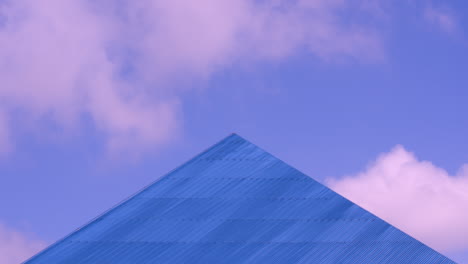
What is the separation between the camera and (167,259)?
58.9 feet

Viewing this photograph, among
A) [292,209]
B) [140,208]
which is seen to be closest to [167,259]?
[140,208]

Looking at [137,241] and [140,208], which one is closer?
[137,241]

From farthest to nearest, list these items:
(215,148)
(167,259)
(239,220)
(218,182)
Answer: (215,148), (218,182), (239,220), (167,259)

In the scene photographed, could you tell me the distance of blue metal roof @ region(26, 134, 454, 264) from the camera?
59.0 feet

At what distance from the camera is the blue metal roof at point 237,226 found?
18.0 metres

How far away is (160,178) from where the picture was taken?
826 inches

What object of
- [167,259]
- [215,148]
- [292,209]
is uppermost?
[215,148]

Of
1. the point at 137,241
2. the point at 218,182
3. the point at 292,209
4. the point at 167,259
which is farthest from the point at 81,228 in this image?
the point at 292,209

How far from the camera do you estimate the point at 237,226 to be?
18906 mm

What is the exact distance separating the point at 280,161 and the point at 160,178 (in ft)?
14.2

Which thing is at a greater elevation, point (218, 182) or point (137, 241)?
point (218, 182)

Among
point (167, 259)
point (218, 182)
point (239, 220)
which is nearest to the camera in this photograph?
point (167, 259)

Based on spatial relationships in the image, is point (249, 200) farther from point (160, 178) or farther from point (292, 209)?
point (160, 178)

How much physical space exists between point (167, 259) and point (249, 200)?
3.50 m
